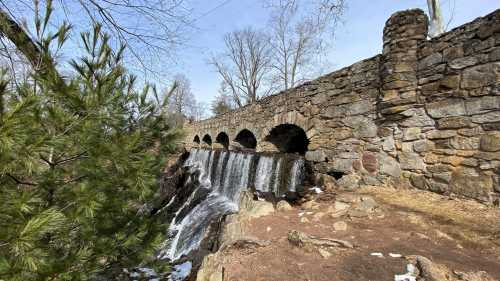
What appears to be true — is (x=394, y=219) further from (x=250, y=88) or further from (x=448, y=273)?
(x=250, y=88)

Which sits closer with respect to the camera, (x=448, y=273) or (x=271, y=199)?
(x=448, y=273)

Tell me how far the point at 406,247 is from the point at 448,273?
0.45 metres

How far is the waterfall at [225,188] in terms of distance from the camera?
4.52 m

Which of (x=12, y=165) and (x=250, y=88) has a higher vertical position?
(x=250, y=88)

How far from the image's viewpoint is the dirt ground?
1677mm

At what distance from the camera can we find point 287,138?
731 cm

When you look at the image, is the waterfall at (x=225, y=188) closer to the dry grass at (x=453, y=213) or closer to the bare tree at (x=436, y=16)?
the dry grass at (x=453, y=213)

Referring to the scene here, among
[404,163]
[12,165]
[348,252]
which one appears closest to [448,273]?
[348,252]

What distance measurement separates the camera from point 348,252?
1930 mm

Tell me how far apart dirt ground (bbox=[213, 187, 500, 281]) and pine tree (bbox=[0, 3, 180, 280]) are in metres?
0.99

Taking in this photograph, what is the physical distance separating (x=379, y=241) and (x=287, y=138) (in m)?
5.28

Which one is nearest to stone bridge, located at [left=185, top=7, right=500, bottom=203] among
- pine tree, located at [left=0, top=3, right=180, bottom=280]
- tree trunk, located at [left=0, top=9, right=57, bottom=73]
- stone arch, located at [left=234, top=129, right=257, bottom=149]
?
pine tree, located at [left=0, top=3, right=180, bottom=280]

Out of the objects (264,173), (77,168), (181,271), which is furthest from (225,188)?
(77,168)

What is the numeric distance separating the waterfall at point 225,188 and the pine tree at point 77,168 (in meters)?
2.36
